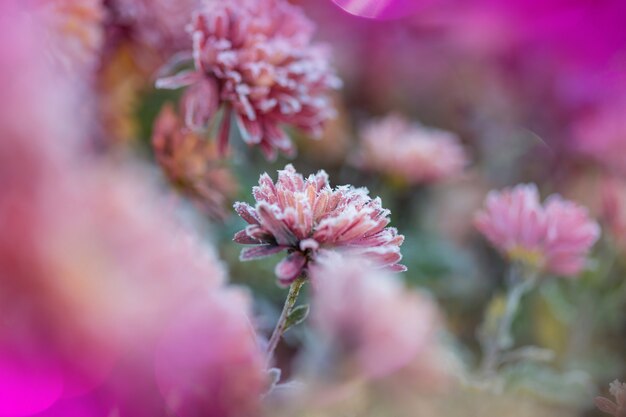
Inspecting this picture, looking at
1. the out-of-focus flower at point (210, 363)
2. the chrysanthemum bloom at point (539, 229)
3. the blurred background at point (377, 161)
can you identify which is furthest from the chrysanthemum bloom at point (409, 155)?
the out-of-focus flower at point (210, 363)

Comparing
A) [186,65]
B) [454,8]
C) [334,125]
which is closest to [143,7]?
[186,65]

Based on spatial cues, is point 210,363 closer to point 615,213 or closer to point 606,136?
point 615,213

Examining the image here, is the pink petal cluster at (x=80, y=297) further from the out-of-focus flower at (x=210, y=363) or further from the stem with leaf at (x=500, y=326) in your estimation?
the stem with leaf at (x=500, y=326)

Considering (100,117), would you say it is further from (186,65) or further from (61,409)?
(61,409)

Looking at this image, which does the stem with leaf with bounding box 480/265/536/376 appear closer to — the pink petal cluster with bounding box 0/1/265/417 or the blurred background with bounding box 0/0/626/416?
the blurred background with bounding box 0/0/626/416

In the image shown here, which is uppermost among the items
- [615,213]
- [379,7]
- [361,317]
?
[379,7]

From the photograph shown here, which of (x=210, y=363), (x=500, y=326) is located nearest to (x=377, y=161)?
(x=500, y=326)
